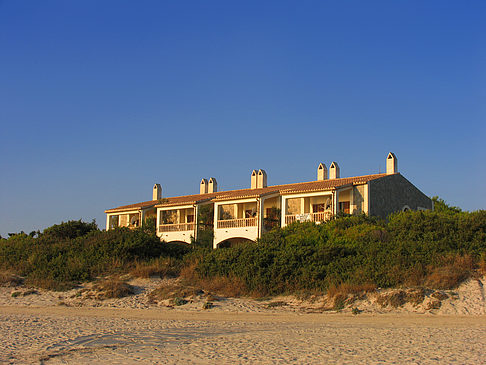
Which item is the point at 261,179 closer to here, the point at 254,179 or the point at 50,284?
the point at 254,179

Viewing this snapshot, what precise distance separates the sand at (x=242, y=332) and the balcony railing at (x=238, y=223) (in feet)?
40.3

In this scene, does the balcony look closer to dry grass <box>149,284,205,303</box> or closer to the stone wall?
the stone wall

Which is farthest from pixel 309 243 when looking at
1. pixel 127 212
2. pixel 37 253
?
pixel 127 212

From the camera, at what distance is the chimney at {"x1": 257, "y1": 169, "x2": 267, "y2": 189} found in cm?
3759

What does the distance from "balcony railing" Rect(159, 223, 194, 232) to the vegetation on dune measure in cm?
752

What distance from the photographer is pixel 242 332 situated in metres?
12.1

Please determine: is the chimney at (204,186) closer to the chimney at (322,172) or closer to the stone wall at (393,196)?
the chimney at (322,172)

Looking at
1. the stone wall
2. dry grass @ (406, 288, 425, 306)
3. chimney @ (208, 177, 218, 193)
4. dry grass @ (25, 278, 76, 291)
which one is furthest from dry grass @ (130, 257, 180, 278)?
chimney @ (208, 177, 218, 193)

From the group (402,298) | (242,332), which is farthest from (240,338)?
(402,298)

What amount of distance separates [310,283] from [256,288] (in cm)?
196

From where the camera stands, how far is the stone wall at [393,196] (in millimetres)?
29466

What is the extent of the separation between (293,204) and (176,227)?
26.8ft

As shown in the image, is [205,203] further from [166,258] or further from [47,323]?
[47,323]

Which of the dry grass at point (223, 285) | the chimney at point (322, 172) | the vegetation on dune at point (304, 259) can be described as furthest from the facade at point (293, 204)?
the dry grass at point (223, 285)
